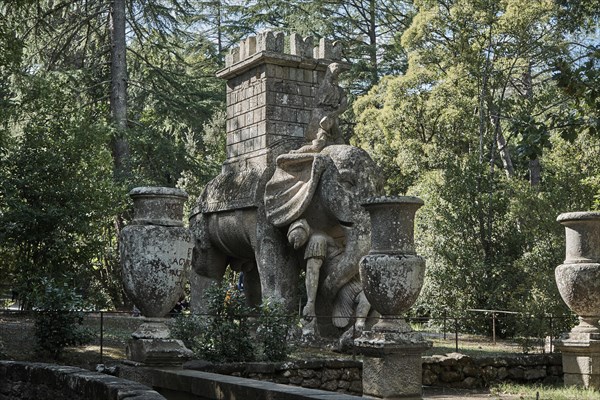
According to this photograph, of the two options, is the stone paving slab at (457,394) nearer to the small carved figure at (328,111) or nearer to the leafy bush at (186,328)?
the leafy bush at (186,328)

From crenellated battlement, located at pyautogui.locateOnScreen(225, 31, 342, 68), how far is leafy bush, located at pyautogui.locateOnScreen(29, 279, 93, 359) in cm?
424

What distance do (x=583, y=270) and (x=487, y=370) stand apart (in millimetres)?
1712

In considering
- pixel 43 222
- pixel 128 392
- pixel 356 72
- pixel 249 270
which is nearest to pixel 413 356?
pixel 128 392

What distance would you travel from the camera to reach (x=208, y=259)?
13.6 metres

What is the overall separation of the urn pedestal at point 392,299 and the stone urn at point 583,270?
2969mm

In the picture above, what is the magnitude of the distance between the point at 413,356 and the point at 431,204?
11382mm

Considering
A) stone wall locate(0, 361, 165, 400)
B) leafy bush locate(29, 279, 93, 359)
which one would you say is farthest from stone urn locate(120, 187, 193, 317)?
leafy bush locate(29, 279, 93, 359)

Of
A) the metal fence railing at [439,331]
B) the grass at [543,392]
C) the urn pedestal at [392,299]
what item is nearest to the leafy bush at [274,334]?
the metal fence railing at [439,331]

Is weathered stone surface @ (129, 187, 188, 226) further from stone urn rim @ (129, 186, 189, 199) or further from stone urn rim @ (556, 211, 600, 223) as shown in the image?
stone urn rim @ (556, 211, 600, 223)

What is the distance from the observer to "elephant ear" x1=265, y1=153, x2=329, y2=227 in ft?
39.4

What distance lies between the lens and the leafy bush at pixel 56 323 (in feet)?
35.3

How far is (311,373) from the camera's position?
10.4 m

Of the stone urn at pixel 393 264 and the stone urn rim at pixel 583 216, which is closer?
the stone urn at pixel 393 264

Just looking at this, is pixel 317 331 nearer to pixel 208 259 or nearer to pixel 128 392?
pixel 208 259
